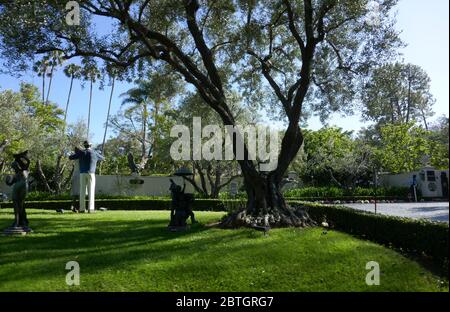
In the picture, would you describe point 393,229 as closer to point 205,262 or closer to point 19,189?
point 205,262

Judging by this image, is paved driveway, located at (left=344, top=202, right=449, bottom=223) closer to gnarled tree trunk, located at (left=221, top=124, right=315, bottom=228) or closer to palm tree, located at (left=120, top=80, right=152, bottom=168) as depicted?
gnarled tree trunk, located at (left=221, top=124, right=315, bottom=228)

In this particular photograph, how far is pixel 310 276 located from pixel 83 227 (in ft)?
23.0

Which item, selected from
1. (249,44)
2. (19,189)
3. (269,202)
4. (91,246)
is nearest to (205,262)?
(91,246)

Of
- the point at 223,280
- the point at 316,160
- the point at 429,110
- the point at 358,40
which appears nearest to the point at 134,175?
the point at 316,160

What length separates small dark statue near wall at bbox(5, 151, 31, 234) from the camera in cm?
972

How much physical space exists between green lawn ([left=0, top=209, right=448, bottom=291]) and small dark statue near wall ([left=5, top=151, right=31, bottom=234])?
519mm

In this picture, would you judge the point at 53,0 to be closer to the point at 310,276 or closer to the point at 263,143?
the point at 310,276

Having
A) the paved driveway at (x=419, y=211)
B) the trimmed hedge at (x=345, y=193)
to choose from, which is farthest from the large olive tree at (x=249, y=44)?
the trimmed hedge at (x=345, y=193)

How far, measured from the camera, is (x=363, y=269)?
7.11 meters

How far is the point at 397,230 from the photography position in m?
8.55

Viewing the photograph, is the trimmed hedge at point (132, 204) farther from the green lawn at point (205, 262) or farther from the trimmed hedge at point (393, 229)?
the green lawn at point (205, 262)

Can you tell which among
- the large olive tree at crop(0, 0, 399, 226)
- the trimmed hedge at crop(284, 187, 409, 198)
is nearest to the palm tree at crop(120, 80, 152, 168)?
the trimmed hedge at crop(284, 187, 409, 198)
